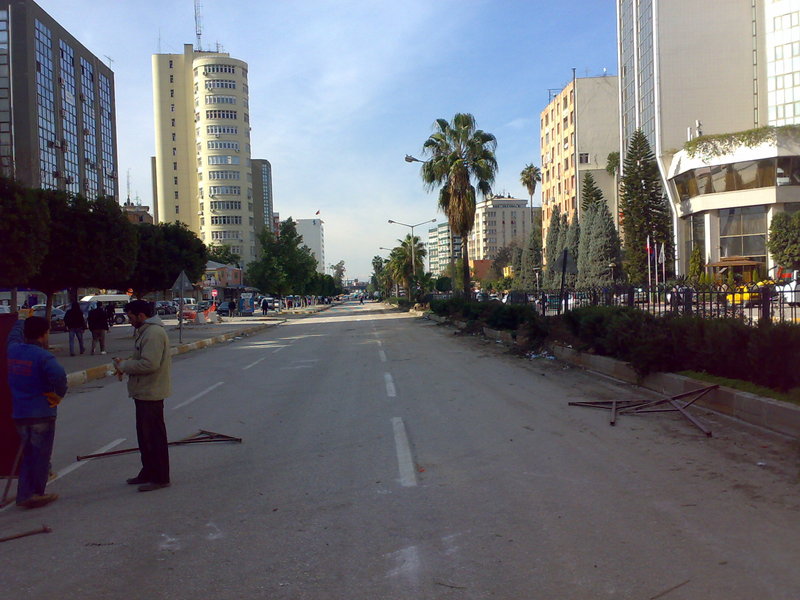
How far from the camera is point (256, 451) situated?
7559 millimetres

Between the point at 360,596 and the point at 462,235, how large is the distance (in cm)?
3118

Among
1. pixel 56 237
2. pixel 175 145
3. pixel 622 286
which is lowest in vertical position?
pixel 622 286

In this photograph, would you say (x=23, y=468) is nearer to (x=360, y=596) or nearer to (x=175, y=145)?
(x=360, y=596)

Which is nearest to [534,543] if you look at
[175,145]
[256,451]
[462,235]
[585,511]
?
[585,511]

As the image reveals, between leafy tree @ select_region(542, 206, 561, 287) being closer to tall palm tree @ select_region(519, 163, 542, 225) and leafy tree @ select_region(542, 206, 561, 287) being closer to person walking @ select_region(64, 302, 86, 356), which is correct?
tall palm tree @ select_region(519, 163, 542, 225)

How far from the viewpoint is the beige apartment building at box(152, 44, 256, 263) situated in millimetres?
101438

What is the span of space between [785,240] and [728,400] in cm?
4239

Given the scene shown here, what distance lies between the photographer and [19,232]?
1762 centimetres

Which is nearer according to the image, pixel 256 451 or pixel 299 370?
pixel 256 451

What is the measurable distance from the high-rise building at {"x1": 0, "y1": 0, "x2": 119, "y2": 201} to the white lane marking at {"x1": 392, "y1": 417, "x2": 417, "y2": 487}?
177ft

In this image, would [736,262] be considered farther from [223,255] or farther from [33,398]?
[223,255]

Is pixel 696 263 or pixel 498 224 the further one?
pixel 498 224

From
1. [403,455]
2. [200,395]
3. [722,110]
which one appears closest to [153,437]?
[403,455]

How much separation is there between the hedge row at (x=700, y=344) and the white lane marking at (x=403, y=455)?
15.5 ft
